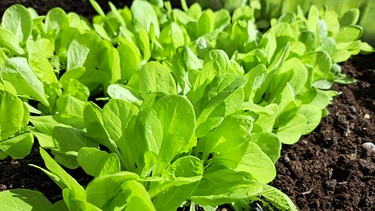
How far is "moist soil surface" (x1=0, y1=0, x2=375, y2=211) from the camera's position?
3.96ft

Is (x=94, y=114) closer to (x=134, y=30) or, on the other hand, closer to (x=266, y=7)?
(x=134, y=30)

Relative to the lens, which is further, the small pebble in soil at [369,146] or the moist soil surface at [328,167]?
the small pebble in soil at [369,146]

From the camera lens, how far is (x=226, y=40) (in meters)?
1.61

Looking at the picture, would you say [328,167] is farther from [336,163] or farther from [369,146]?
[369,146]

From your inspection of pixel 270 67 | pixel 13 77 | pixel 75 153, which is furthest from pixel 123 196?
pixel 270 67

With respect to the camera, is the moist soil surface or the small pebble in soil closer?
the moist soil surface

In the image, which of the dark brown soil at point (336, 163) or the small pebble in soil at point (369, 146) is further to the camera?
the small pebble in soil at point (369, 146)

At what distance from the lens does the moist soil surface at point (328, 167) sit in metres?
1.21

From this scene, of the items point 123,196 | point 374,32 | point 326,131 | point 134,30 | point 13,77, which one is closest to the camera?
point 123,196

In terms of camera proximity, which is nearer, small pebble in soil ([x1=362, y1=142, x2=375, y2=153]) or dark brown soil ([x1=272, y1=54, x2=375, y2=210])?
dark brown soil ([x1=272, y1=54, x2=375, y2=210])

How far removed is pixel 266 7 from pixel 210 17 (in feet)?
1.68

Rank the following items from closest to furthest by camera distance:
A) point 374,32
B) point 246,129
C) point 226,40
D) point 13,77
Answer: point 246,129 → point 13,77 → point 226,40 → point 374,32

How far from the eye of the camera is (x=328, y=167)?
1349 mm

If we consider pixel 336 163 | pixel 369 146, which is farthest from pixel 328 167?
pixel 369 146
